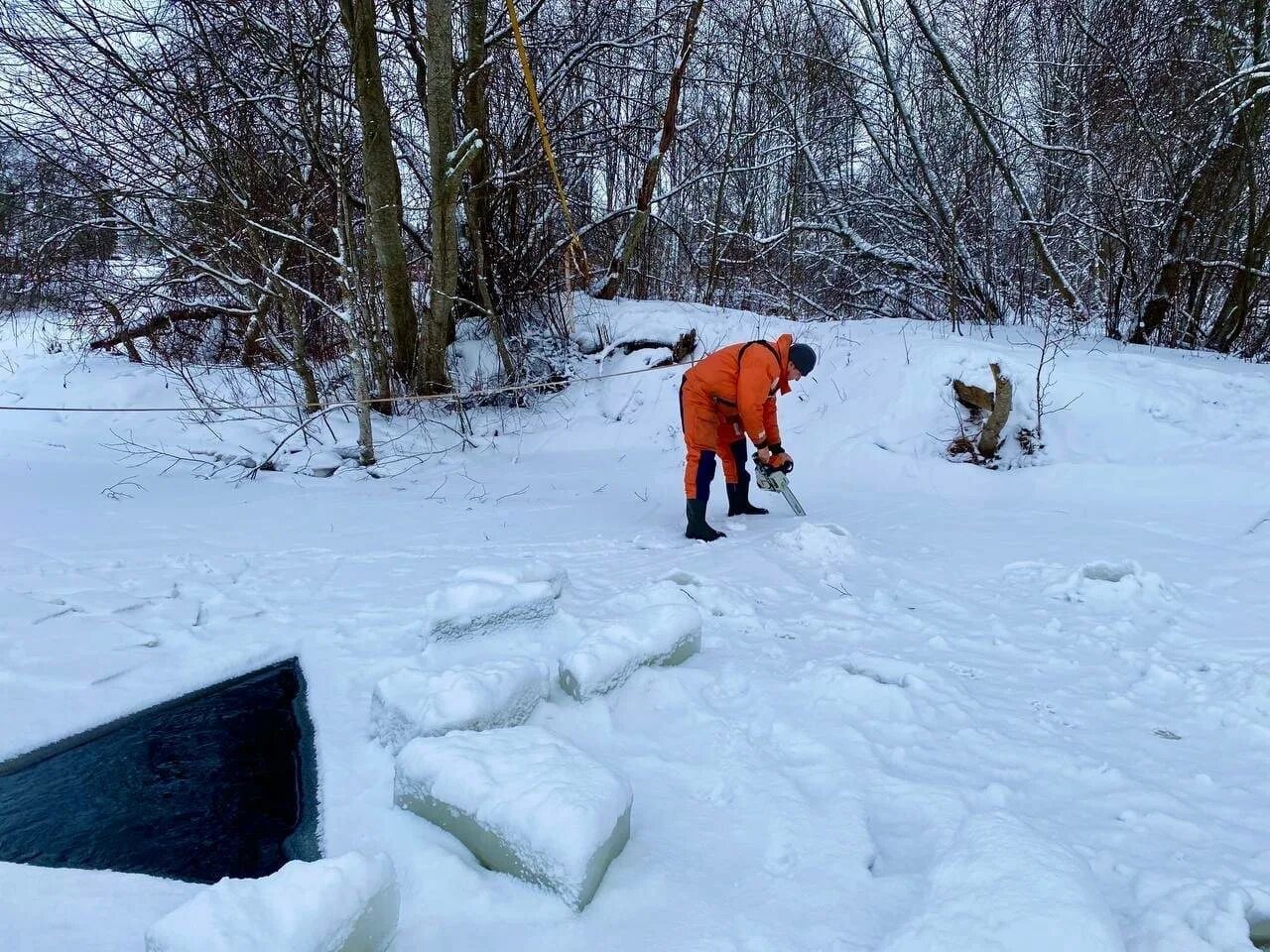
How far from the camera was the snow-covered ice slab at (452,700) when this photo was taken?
7.77ft

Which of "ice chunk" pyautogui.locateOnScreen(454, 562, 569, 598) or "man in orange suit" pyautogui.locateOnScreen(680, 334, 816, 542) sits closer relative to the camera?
"ice chunk" pyautogui.locateOnScreen(454, 562, 569, 598)

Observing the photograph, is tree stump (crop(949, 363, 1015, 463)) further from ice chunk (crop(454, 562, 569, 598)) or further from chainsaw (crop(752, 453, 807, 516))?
ice chunk (crop(454, 562, 569, 598))

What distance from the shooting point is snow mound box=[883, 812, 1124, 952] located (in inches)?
58.1

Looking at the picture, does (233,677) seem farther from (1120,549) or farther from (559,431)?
(559,431)

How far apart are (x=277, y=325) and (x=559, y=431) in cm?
478

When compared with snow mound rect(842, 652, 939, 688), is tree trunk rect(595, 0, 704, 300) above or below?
above

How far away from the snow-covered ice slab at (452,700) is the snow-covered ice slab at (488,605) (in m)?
0.58

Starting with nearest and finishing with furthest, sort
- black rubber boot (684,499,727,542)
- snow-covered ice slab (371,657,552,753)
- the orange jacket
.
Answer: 1. snow-covered ice slab (371,657,552,753)
2. the orange jacket
3. black rubber boot (684,499,727,542)

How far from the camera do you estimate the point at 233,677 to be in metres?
3.11

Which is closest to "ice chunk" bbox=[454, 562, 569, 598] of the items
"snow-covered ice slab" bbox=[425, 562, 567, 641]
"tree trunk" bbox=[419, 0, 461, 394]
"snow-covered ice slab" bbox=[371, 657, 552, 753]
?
"snow-covered ice slab" bbox=[425, 562, 567, 641]

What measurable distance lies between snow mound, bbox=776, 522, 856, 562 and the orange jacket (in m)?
0.72

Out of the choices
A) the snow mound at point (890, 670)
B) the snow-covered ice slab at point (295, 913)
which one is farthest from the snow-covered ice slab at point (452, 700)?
the snow mound at point (890, 670)

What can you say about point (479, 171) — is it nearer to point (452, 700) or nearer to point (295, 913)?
point (452, 700)

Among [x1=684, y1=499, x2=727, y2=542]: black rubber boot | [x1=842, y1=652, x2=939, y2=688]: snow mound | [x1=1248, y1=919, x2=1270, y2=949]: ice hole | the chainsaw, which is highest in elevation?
the chainsaw
